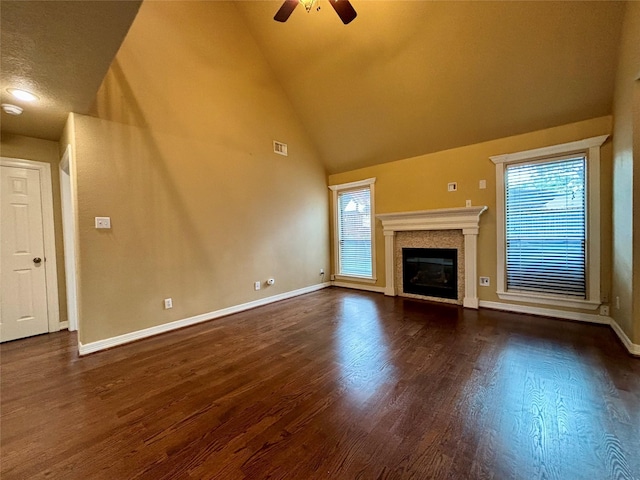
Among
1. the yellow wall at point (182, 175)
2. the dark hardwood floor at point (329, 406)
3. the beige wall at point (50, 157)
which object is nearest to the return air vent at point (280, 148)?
the yellow wall at point (182, 175)

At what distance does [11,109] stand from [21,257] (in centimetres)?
181

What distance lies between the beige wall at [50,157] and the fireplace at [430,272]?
17.2ft

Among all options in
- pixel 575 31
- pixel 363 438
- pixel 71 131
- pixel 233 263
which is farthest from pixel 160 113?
pixel 575 31

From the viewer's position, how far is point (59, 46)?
169 cm

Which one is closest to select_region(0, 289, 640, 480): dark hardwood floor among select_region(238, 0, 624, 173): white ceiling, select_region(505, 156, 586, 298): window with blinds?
select_region(505, 156, 586, 298): window with blinds

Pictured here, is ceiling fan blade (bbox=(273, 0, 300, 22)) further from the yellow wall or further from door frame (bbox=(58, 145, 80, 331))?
door frame (bbox=(58, 145, 80, 331))

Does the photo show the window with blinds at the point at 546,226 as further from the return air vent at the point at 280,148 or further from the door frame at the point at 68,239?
the door frame at the point at 68,239

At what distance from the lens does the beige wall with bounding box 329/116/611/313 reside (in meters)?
3.11

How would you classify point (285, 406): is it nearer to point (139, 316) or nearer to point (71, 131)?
point (139, 316)

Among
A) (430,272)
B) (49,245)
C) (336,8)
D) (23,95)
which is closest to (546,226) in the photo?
(430,272)

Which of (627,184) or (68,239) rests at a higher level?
(627,184)

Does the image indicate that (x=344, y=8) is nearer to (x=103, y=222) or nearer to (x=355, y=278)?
(x=103, y=222)

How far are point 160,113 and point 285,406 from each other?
3.59 metres

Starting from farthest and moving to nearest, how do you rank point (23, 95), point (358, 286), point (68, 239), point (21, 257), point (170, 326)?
point (358, 286) → point (68, 239) → point (170, 326) → point (21, 257) → point (23, 95)
